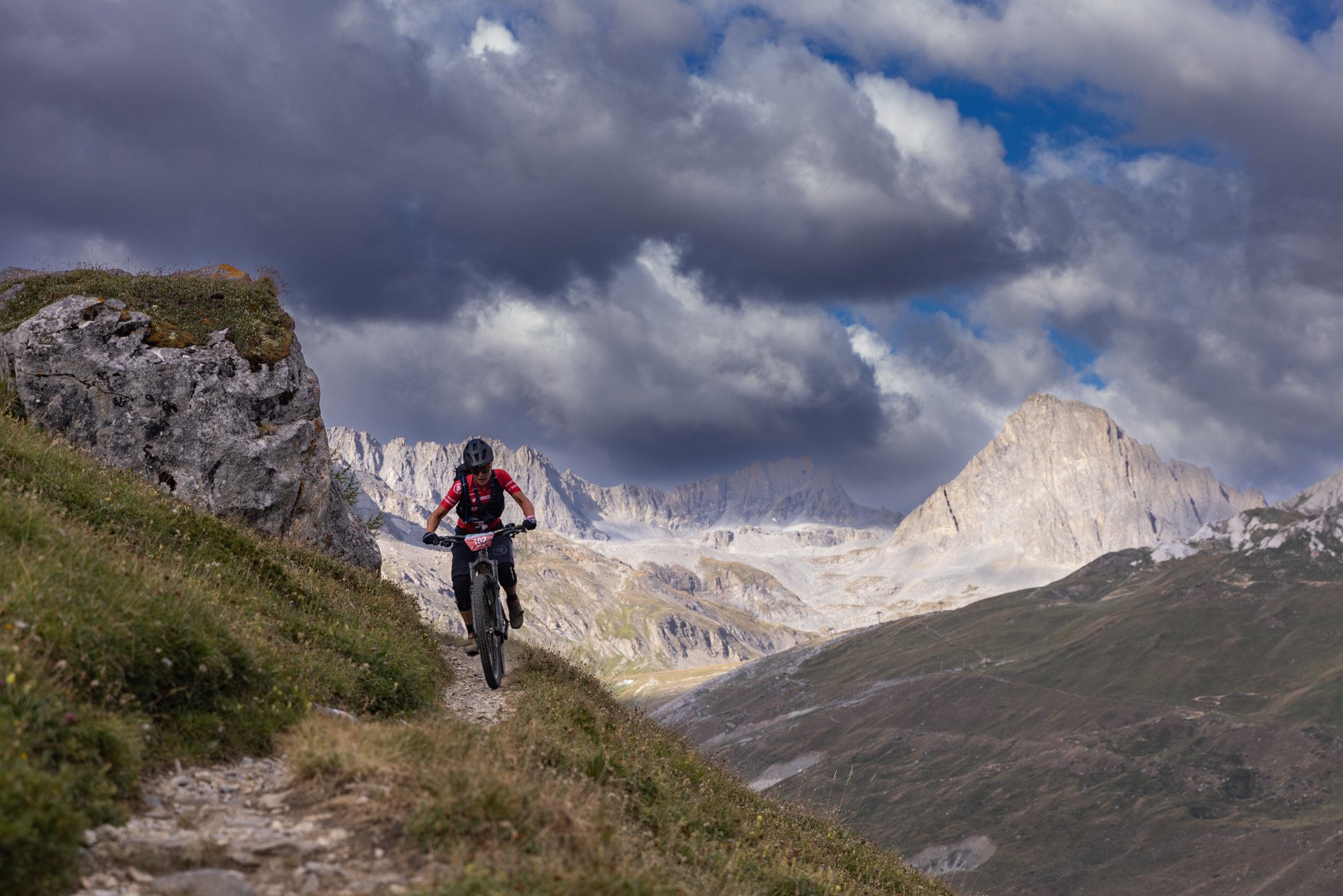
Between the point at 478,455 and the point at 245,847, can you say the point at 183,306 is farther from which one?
the point at 245,847

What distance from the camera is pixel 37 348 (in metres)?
24.1

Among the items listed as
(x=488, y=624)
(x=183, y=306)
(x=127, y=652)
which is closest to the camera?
(x=127, y=652)

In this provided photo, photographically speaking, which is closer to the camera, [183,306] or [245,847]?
[245,847]

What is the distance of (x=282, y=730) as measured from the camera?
9953 mm

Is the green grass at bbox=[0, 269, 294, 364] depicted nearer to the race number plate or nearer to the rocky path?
the race number plate

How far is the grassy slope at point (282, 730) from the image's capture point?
23.1 feet

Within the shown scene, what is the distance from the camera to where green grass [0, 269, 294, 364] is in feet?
86.4

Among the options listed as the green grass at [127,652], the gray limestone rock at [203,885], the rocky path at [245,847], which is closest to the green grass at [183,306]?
the green grass at [127,652]

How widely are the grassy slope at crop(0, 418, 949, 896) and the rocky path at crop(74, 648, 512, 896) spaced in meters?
0.20

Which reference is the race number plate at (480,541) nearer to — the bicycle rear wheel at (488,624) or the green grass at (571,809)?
the bicycle rear wheel at (488,624)


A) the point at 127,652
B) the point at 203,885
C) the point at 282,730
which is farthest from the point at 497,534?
the point at 203,885

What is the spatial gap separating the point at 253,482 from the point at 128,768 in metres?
18.9

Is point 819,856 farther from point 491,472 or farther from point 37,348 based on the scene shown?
point 37,348

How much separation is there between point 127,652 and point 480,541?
7.82 metres
